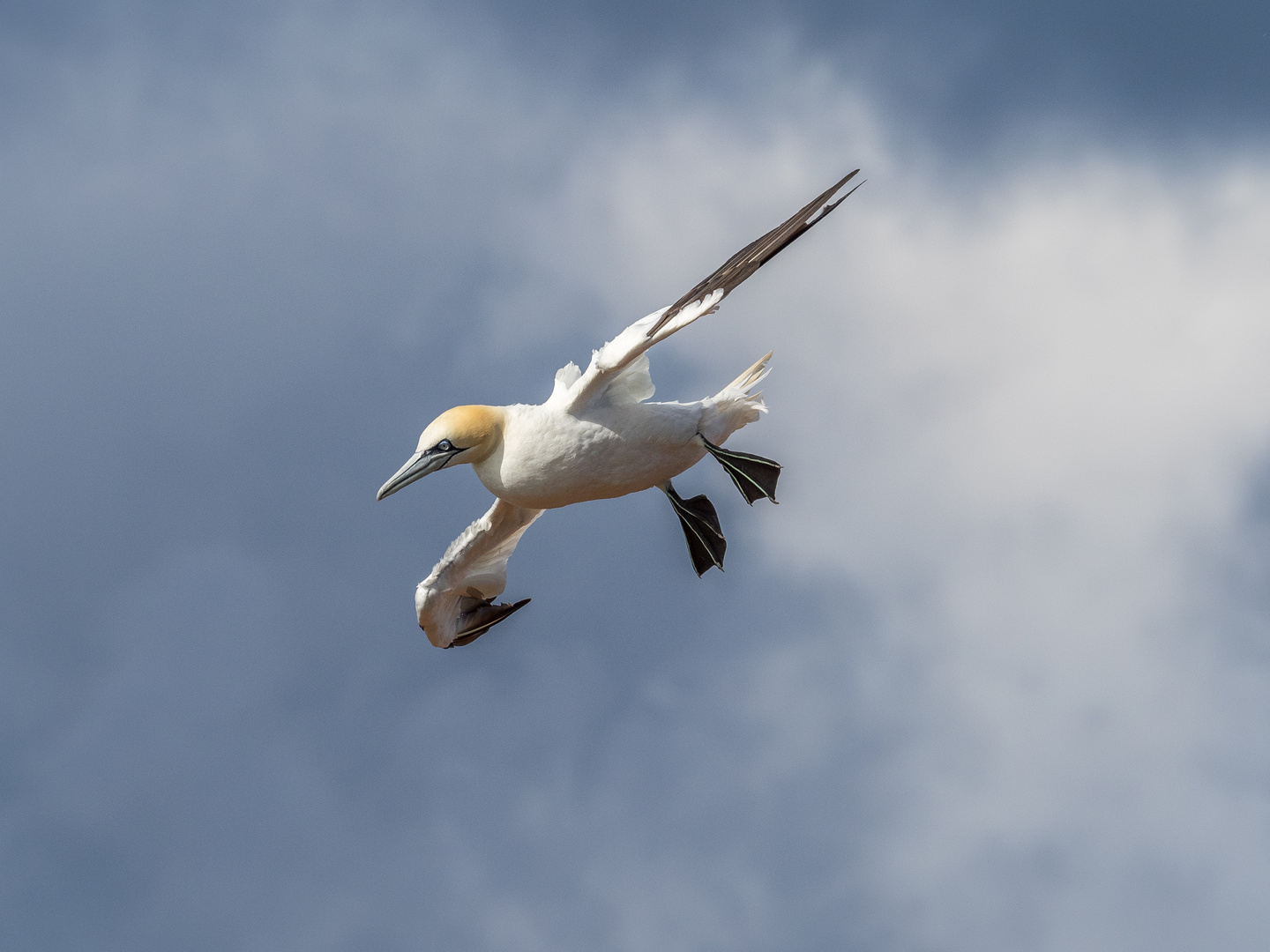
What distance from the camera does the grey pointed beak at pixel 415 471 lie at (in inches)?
590

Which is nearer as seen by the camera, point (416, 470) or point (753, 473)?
point (416, 470)

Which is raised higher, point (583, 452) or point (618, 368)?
point (618, 368)

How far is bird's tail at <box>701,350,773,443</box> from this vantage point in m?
16.0

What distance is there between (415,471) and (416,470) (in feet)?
0.04

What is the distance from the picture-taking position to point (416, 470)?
1503 centimetres

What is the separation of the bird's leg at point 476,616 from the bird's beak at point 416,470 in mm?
2983

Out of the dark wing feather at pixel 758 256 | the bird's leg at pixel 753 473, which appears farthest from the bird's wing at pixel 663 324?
the bird's leg at pixel 753 473

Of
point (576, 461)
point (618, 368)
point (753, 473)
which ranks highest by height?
point (618, 368)

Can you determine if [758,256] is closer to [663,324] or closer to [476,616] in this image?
[663,324]

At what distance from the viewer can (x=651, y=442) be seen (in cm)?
1527

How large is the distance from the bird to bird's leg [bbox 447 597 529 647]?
8.28 ft

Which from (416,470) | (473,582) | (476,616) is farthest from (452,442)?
(476,616)

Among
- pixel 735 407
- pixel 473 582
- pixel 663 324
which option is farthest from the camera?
pixel 473 582

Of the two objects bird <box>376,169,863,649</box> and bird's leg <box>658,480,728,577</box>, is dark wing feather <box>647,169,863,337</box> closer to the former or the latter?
bird <box>376,169,863,649</box>
